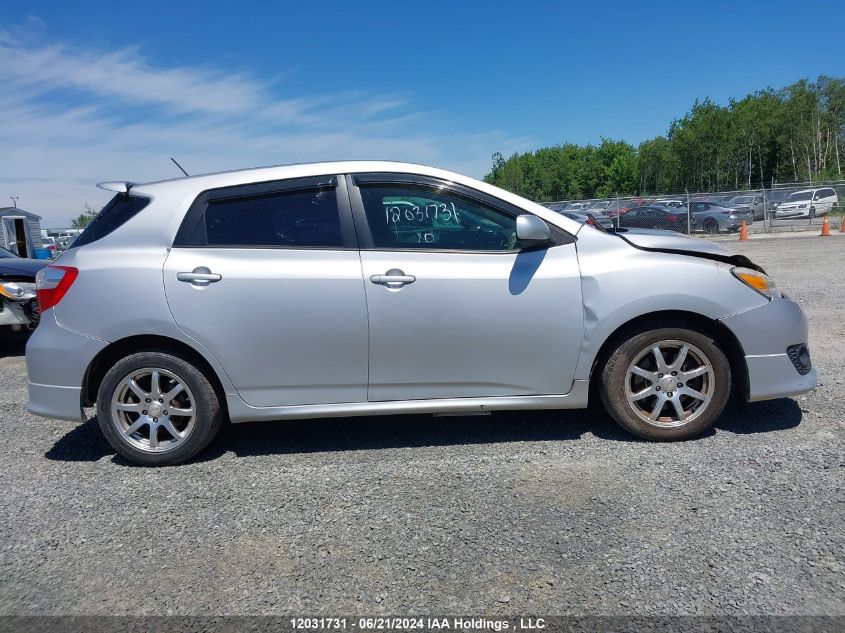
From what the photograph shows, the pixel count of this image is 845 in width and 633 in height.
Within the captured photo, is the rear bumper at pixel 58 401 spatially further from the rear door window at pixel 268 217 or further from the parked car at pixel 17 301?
the parked car at pixel 17 301

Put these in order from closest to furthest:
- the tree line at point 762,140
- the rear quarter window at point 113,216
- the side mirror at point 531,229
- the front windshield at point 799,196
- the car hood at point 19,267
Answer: the side mirror at point 531,229, the rear quarter window at point 113,216, the car hood at point 19,267, the front windshield at point 799,196, the tree line at point 762,140

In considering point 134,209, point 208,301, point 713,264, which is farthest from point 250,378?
point 713,264

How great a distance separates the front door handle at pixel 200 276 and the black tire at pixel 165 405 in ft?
1.57

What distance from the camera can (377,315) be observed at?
12.8ft

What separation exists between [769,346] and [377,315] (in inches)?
93.0

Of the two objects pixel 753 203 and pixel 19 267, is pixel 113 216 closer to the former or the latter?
pixel 19 267

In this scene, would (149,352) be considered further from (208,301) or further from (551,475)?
(551,475)

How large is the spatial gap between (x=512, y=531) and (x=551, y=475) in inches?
26.2

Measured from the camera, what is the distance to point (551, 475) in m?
3.70

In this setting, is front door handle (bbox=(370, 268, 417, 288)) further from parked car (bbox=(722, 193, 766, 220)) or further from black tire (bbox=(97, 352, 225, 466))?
parked car (bbox=(722, 193, 766, 220))

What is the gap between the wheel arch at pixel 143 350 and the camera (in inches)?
158

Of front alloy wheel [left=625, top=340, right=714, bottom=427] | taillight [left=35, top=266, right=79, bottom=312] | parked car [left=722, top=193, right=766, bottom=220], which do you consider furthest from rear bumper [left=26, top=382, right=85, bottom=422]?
parked car [left=722, top=193, right=766, bottom=220]

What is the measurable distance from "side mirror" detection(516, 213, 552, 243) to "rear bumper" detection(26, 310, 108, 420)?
2546 mm

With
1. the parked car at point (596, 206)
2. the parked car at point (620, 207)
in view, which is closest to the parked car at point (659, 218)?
the parked car at point (620, 207)
